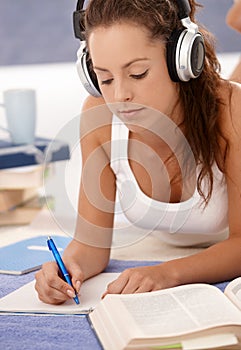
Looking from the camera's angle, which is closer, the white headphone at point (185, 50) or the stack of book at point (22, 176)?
the white headphone at point (185, 50)

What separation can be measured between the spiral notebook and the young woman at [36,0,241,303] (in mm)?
123

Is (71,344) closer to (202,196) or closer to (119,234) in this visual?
(202,196)

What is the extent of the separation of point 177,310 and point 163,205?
0.48m

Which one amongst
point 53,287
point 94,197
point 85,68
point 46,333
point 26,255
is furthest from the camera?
point 26,255

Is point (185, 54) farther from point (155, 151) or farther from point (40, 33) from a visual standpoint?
point (40, 33)

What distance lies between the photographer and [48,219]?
81.0 inches

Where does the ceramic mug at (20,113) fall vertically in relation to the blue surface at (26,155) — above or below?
above

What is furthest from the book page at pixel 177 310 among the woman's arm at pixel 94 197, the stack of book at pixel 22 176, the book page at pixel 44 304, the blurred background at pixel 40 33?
the blurred background at pixel 40 33

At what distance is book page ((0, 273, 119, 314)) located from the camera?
4.04 ft

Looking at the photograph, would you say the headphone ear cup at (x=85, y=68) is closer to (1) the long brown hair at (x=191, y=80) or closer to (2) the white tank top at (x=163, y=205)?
(1) the long brown hair at (x=191, y=80)

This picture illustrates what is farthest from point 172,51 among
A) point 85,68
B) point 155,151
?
point 155,151

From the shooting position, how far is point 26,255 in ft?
5.40

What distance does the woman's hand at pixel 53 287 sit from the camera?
124 cm

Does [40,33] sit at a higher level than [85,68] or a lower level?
lower
